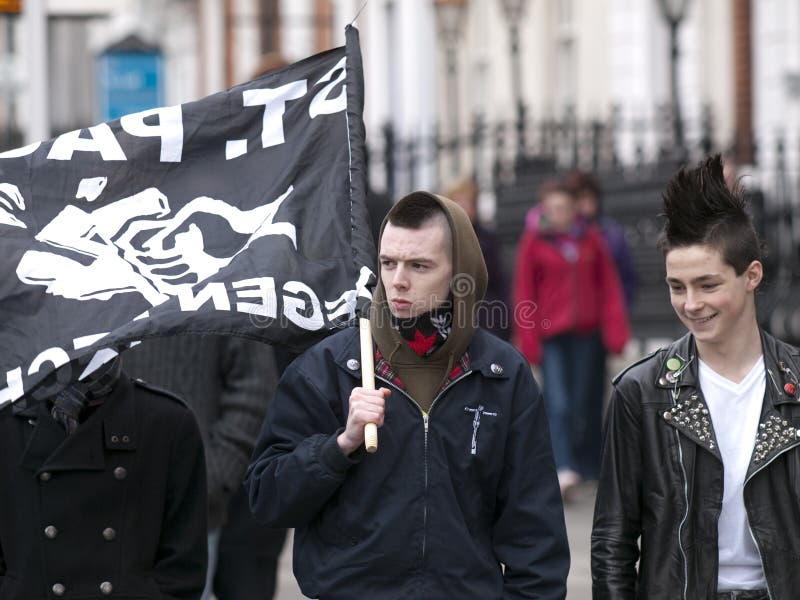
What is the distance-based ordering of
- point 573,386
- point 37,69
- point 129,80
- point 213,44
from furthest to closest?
point 213,44 < point 129,80 < point 37,69 < point 573,386

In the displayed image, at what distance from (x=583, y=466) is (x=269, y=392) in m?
5.16

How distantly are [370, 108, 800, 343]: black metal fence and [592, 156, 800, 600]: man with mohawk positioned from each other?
30.5 feet

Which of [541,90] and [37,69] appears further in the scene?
[541,90]

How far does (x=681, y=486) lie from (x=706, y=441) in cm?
12

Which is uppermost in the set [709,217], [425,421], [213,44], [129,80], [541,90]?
[213,44]

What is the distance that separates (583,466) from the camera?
1091cm

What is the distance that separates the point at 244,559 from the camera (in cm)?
612

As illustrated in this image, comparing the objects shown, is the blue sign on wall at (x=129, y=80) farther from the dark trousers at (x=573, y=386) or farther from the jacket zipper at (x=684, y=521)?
the jacket zipper at (x=684, y=521)

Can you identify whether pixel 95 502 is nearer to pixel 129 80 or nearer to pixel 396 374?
pixel 396 374

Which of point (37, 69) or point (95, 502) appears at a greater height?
point (37, 69)

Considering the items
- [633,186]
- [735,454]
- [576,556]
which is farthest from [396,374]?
[633,186]

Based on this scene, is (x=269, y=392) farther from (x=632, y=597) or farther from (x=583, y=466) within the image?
(x=583, y=466)

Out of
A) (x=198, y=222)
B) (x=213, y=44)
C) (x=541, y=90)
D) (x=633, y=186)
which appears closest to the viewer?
(x=198, y=222)

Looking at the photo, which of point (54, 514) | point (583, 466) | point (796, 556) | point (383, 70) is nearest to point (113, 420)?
point (54, 514)
